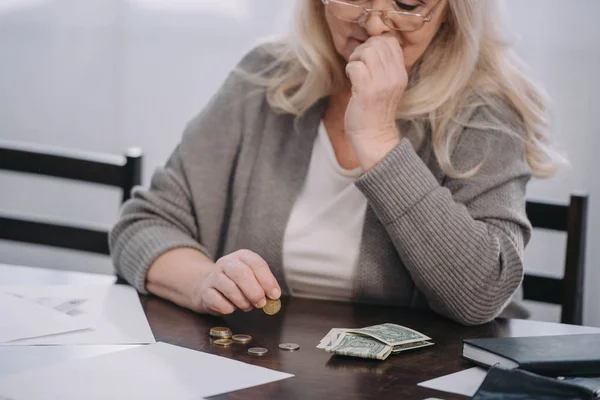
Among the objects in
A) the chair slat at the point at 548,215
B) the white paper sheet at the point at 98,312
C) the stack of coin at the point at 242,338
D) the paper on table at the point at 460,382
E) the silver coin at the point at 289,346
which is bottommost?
the white paper sheet at the point at 98,312

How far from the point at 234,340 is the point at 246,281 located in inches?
3.9

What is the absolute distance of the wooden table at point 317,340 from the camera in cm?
109

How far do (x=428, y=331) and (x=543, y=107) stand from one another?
A: 1.93ft

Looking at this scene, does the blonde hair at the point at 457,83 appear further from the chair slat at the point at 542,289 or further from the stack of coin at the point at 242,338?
the stack of coin at the point at 242,338

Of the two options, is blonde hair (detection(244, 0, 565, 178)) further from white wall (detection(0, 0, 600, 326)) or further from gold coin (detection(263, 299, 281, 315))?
white wall (detection(0, 0, 600, 326))

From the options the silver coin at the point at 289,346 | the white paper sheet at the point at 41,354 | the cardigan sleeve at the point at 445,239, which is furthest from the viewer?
the cardigan sleeve at the point at 445,239

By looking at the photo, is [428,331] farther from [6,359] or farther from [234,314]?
[6,359]

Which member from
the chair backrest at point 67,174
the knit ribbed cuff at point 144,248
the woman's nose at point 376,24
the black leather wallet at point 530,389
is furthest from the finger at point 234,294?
the chair backrest at point 67,174

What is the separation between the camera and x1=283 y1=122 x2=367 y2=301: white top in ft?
5.45

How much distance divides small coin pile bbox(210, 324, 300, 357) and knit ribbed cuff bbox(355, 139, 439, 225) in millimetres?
327

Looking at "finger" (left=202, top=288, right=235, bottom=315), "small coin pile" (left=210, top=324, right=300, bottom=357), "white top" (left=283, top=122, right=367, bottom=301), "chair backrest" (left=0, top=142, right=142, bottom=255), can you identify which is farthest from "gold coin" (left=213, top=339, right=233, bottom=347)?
"chair backrest" (left=0, top=142, right=142, bottom=255)

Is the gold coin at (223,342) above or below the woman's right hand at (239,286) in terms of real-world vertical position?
below

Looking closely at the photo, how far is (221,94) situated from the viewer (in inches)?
73.2

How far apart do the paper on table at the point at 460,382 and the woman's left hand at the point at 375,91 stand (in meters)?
0.48
